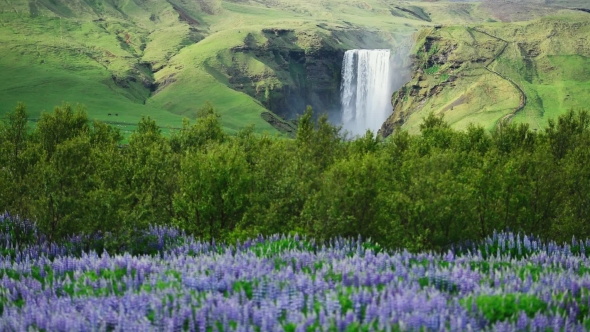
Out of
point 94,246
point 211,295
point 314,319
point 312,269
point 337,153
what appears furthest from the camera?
point 337,153

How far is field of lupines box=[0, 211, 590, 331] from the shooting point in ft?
37.8

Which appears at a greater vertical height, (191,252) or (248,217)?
(191,252)

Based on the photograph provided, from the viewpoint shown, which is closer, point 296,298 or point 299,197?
point 296,298

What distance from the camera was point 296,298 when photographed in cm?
1265

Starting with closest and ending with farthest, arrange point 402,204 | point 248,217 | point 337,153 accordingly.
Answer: point 402,204 → point 248,217 → point 337,153

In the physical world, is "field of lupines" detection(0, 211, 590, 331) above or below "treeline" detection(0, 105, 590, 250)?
above

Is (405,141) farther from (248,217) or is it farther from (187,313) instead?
(187,313)

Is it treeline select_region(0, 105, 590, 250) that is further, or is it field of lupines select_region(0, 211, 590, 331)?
treeline select_region(0, 105, 590, 250)

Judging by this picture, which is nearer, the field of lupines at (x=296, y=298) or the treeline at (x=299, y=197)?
the field of lupines at (x=296, y=298)

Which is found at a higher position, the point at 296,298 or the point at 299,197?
the point at 296,298

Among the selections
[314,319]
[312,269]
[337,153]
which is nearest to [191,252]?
[312,269]

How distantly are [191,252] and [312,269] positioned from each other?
899 cm

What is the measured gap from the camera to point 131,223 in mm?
Result: 31484

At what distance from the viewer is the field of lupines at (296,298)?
1152 centimetres
